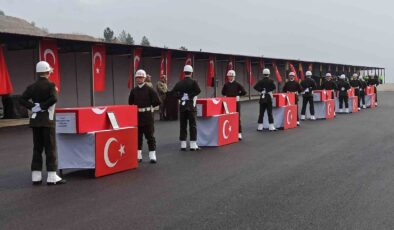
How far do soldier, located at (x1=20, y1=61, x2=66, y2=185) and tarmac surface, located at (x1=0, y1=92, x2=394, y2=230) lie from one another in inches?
10.6

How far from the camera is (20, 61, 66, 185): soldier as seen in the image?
8273 millimetres

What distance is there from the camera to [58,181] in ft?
27.2

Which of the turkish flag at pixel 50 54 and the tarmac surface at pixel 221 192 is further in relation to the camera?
the turkish flag at pixel 50 54

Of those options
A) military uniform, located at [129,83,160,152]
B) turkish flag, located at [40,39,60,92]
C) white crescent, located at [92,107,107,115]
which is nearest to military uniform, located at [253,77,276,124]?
military uniform, located at [129,83,160,152]

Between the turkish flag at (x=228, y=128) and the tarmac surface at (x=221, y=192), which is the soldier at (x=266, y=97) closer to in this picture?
the turkish flag at (x=228, y=128)

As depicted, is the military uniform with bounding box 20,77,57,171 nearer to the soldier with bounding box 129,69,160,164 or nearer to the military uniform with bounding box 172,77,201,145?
the soldier with bounding box 129,69,160,164

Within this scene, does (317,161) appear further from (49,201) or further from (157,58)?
(157,58)

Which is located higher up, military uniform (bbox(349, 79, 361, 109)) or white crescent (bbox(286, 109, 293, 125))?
military uniform (bbox(349, 79, 361, 109))

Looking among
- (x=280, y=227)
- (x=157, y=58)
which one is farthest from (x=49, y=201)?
(x=157, y=58)

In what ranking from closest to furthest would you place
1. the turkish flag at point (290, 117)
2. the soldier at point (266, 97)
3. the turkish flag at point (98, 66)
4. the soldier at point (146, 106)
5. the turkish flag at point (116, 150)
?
the turkish flag at point (116, 150) < the soldier at point (146, 106) < the soldier at point (266, 97) < the turkish flag at point (290, 117) < the turkish flag at point (98, 66)

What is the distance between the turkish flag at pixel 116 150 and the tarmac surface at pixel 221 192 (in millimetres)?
223

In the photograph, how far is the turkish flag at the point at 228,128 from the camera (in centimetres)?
1328

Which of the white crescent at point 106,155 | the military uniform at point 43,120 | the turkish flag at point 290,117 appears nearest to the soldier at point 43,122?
the military uniform at point 43,120

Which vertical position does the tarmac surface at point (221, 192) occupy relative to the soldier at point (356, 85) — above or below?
below
